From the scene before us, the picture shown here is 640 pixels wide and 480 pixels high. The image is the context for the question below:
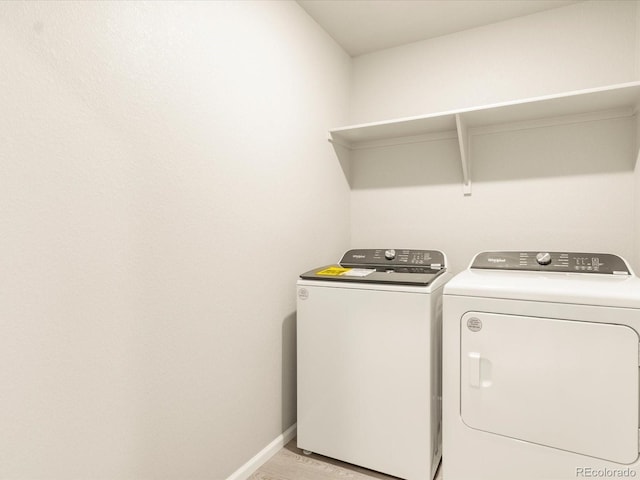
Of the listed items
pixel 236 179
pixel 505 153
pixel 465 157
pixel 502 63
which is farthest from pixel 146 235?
pixel 502 63

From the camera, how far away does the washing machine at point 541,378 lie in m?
1.29

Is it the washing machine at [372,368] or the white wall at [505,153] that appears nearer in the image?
the washing machine at [372,368]

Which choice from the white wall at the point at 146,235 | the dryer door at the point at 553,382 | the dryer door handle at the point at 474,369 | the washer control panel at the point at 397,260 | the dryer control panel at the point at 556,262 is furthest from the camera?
the washer control panel at the point at 397,260

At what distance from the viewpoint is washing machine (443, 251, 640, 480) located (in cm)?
129

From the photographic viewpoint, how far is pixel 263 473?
1754mm

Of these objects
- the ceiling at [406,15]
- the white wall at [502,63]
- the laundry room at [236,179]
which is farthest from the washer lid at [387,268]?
the ceiling at [406,15]

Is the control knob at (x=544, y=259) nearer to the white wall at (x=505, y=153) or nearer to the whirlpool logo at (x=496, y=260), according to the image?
the whirlpool logo at (x=496, y=260)

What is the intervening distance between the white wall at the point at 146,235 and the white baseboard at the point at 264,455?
0.05m

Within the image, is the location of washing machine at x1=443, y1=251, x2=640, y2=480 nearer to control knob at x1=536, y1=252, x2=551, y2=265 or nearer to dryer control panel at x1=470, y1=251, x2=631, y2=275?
Result: dryer control panel at x1=470, y1=251, x2=631, y2=275

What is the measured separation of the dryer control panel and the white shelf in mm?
522

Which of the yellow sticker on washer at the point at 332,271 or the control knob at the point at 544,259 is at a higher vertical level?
the control knob at the point at 544,259

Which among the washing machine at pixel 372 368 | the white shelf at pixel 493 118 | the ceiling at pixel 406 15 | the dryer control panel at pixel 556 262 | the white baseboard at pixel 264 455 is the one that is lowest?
the white baseboard at pixel 264 455

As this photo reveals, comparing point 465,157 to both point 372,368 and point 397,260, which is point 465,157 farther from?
point 372,368

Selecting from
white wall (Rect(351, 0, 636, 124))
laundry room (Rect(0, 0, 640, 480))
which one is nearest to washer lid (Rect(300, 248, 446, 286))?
laundry room (Rect(0, 0, 640, 480))
